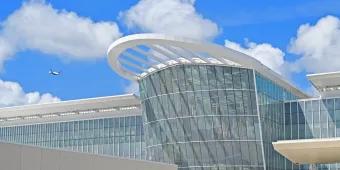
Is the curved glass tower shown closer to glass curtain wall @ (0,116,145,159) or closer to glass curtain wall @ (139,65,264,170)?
glass curtain wall @ (139,65,264,170)

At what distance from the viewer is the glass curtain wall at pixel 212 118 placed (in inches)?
1989

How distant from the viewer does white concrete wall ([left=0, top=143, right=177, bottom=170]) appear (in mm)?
21547

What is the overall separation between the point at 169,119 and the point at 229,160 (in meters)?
6.36

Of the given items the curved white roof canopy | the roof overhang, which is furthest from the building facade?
the roof overhang

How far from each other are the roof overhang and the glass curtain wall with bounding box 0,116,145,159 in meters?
23.4

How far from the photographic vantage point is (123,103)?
7025 cm

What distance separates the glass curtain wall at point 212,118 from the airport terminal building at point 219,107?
82 millimetres

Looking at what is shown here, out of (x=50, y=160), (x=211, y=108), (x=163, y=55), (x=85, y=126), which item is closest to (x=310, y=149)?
(x=211, y=108)

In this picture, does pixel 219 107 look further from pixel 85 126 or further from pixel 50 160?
pixel 50 160

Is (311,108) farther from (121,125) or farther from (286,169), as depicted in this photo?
(121,125)

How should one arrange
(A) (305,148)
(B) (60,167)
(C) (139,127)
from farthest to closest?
(C) (139,127)
(A) (305,148)
(B) (60,167)

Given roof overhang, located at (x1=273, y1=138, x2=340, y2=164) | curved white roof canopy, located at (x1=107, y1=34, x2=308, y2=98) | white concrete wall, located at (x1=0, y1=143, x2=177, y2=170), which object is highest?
curved white roof canopy, located at (x1=107, y1=34, x2=308, y2=98)

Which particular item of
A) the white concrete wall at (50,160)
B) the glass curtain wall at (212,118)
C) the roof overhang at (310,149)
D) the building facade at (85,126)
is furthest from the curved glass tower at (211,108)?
the white concrete wall at (50,160)

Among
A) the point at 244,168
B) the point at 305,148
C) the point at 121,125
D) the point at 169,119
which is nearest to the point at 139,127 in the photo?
the point at 121,125
